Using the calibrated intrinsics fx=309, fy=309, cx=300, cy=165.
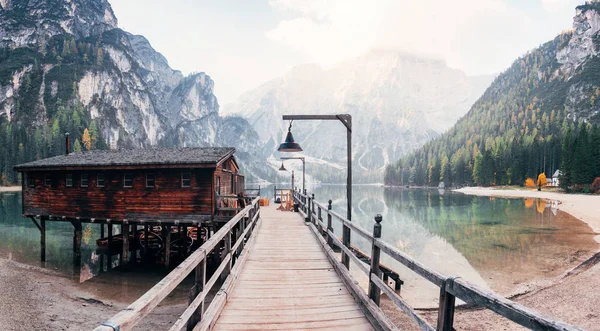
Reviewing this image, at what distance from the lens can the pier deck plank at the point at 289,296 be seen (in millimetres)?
5145

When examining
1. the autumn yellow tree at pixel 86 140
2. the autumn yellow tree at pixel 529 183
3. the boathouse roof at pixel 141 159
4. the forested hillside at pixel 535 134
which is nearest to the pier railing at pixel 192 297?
the boathouse roof at pixel 141 159

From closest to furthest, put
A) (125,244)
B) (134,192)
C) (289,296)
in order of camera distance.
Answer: (289,296) < (125,244) < (134,192)

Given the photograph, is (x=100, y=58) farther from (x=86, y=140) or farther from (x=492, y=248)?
(x=492, y=248)

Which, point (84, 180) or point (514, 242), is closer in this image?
point (84, 180)

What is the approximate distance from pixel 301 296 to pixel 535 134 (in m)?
136

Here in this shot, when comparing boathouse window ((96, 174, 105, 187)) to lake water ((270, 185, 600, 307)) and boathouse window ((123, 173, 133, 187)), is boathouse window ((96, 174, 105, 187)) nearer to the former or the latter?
boathouse window ((123, 173, 133, 187))

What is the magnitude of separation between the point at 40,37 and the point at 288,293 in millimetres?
206416

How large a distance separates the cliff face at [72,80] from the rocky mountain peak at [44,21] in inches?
15.2

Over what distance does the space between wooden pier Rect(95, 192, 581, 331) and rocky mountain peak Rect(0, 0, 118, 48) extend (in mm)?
201867

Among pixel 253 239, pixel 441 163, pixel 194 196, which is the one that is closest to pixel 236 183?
pixel 194 196

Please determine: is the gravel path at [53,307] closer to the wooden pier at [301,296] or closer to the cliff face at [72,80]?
the wooden pier at [301,296]

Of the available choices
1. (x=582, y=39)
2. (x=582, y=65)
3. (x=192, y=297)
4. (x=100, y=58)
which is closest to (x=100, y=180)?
(x=192, y=297)

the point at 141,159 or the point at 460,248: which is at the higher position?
the point at 141,159

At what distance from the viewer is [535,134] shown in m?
112
